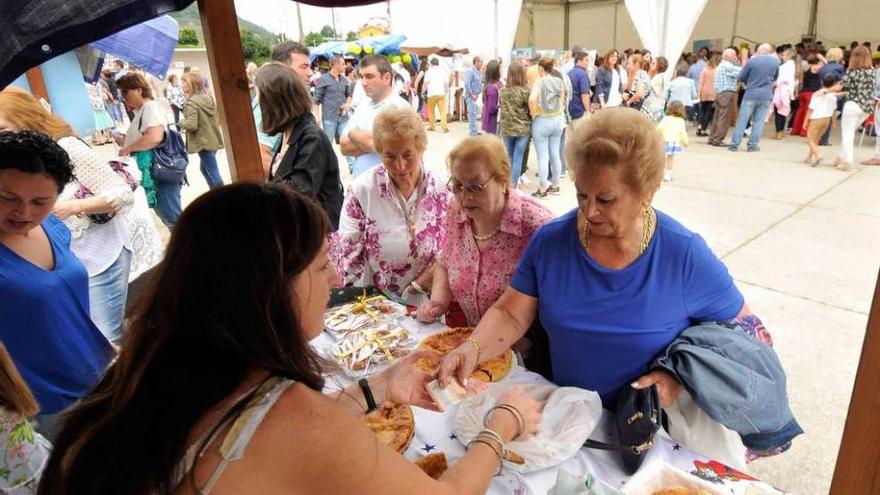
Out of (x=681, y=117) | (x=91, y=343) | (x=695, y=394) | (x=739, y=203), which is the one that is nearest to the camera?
(x=695, y=394)

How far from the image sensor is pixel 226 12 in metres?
1.78

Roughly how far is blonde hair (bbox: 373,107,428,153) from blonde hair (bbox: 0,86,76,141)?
5.00ft

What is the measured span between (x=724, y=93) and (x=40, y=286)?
35.9 feet

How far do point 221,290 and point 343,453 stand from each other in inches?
13.5

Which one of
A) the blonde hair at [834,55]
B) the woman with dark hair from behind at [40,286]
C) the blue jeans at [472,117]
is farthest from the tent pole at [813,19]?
the woman with dark hair from behind at [40,286]

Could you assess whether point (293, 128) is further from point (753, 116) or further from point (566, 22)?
point (566, 22)

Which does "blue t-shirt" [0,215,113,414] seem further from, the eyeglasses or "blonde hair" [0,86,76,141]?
the eyeglasses

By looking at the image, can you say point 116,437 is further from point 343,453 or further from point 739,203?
point 739,203

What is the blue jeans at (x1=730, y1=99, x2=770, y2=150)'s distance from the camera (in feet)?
29.1

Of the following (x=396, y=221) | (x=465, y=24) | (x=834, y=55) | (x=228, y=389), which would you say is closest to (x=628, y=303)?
(x=228, y=389)

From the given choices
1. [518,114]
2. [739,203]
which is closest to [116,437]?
[518,114]

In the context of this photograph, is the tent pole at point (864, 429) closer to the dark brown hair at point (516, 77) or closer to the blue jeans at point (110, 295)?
the blue jeans at point (110, 295)

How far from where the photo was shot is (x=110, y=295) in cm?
285

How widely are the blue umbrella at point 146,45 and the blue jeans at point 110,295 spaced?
9.23 feet
